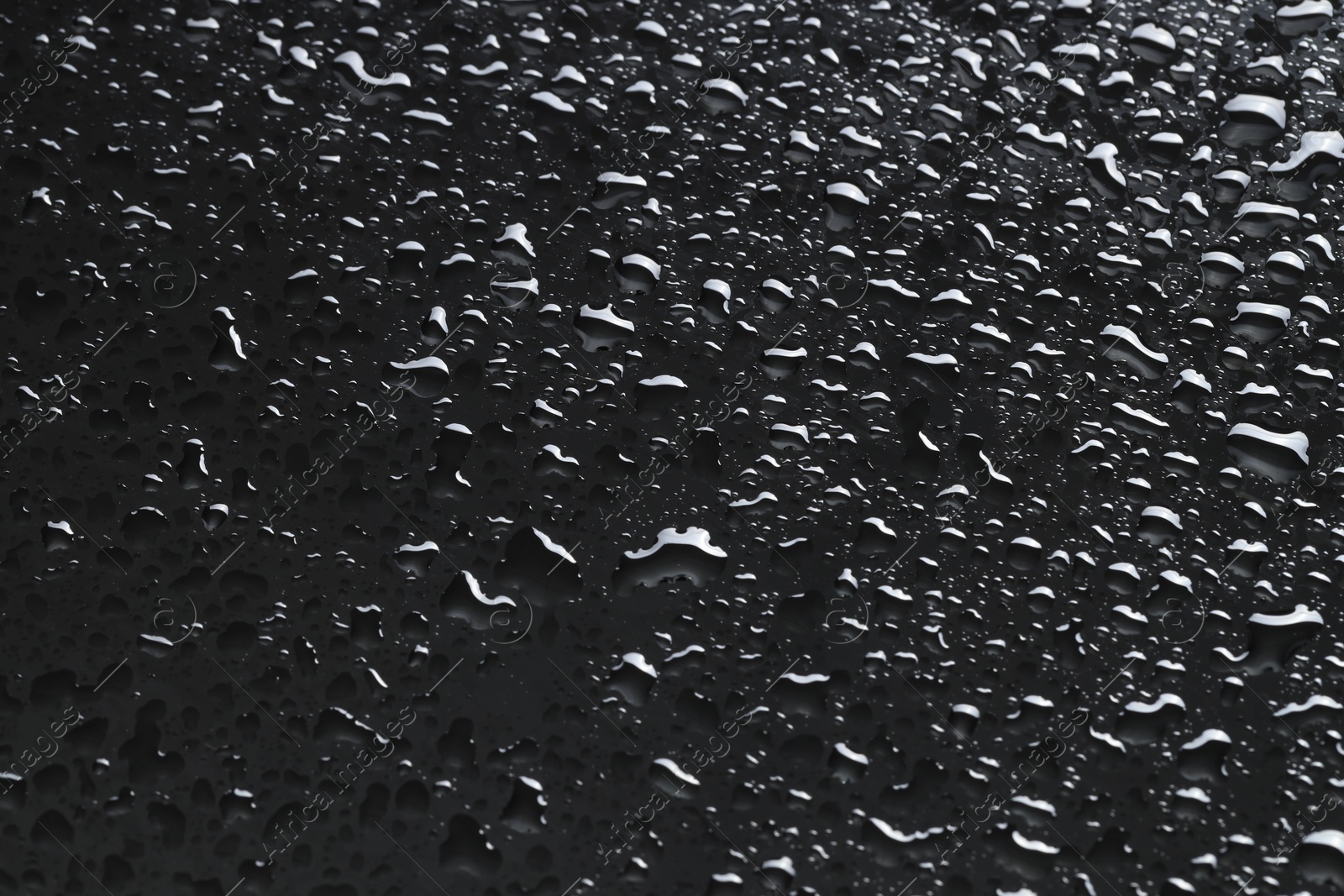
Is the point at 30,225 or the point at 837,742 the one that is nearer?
the point at 837,742

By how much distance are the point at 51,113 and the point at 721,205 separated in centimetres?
46

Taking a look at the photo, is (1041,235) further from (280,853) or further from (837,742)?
(280,853)

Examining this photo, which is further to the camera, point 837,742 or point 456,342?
point 456,342

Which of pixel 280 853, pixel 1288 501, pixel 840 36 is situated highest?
pixel 840 36

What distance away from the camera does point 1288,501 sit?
0.54 metres

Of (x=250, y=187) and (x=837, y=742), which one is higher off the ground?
(x=250, y=187)

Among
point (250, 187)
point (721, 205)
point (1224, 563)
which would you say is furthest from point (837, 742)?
point (250, 187)

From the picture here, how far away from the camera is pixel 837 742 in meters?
0.48

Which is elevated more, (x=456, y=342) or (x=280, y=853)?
(x=456, y=342)

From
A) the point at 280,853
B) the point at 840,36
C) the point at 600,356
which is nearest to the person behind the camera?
the point at 280,853

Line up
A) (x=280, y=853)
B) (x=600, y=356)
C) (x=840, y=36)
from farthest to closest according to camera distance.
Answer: (x=840, y=36) → (x=600, y=356) → (x=280, y=853)

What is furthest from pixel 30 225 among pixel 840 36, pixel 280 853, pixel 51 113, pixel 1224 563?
pixel 1224 563

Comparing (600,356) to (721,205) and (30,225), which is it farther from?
(30,225)

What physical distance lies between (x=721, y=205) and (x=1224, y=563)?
0.35 meters
